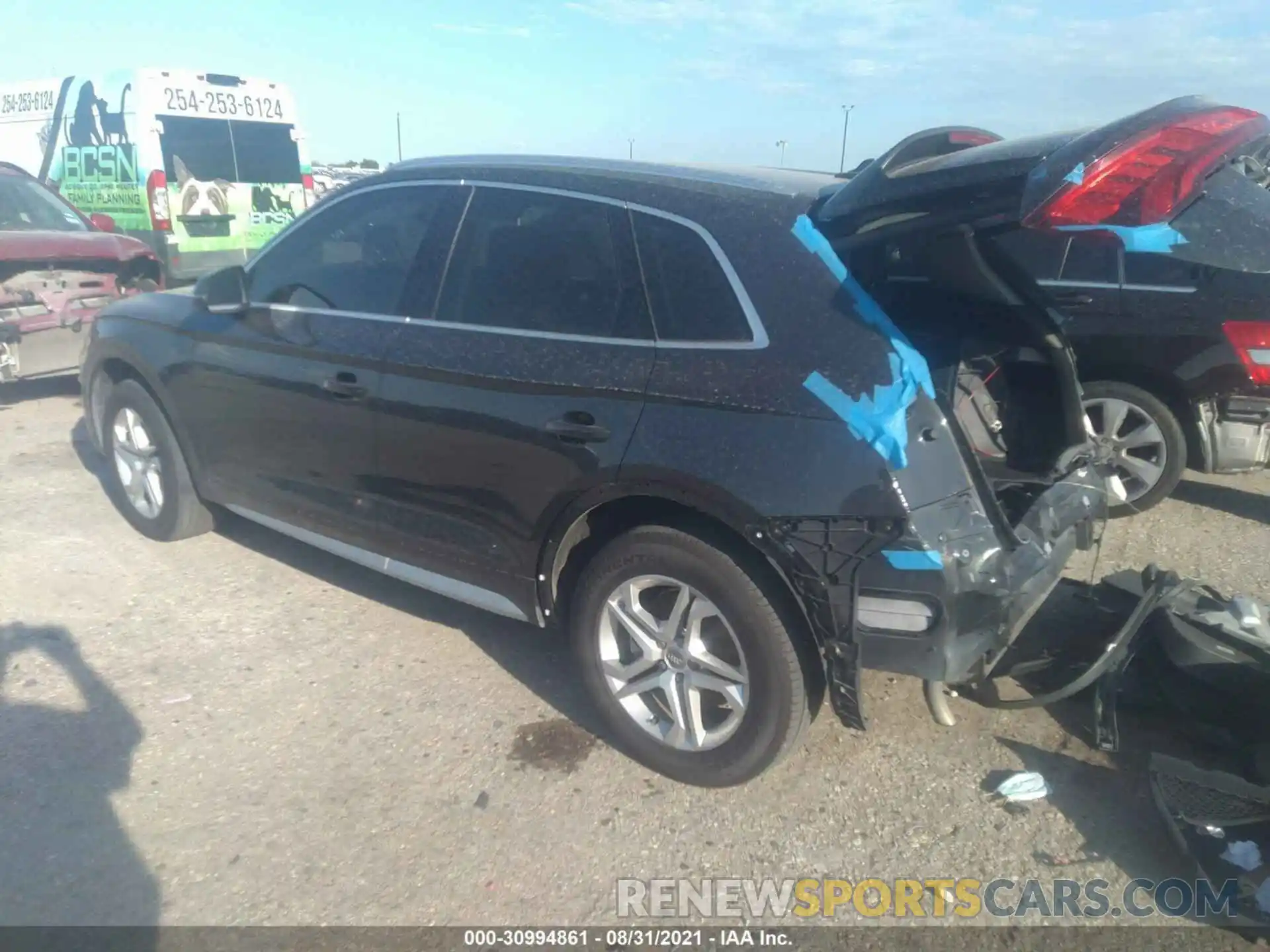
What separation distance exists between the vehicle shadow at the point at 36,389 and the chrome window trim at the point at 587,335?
5.39 metres

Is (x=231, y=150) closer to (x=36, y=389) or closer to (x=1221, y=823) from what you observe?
(x=36, y=389)

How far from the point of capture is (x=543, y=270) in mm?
3379

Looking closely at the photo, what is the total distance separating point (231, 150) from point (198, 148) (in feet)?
1.33

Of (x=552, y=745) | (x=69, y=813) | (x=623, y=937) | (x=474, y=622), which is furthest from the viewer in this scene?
(x=474, y=622)

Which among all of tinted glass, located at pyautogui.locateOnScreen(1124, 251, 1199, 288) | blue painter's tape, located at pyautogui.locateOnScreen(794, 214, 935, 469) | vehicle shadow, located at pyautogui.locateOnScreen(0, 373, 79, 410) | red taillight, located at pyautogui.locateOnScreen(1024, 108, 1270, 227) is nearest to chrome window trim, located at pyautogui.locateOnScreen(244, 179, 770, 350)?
blue painter's tape, located at pyautogui.locateOnScreen(794, 214, 935, 469)

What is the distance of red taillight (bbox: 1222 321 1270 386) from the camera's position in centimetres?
494

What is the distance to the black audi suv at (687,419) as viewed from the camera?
2.75 m

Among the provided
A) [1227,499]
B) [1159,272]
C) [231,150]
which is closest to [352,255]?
[1159,272]

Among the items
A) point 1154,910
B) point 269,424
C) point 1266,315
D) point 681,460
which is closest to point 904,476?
point 681,460

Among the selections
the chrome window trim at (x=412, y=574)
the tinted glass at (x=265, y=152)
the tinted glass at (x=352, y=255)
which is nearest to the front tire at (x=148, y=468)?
the chrome window trim at (x=412, y=574)

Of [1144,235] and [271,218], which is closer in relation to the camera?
[1144,235]

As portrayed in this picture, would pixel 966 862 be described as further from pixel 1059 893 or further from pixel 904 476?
pixel 904 476

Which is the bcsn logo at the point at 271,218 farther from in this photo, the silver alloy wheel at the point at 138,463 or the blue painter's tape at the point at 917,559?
the blue painter's tape at the point at 917,559

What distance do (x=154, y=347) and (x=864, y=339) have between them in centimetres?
351
